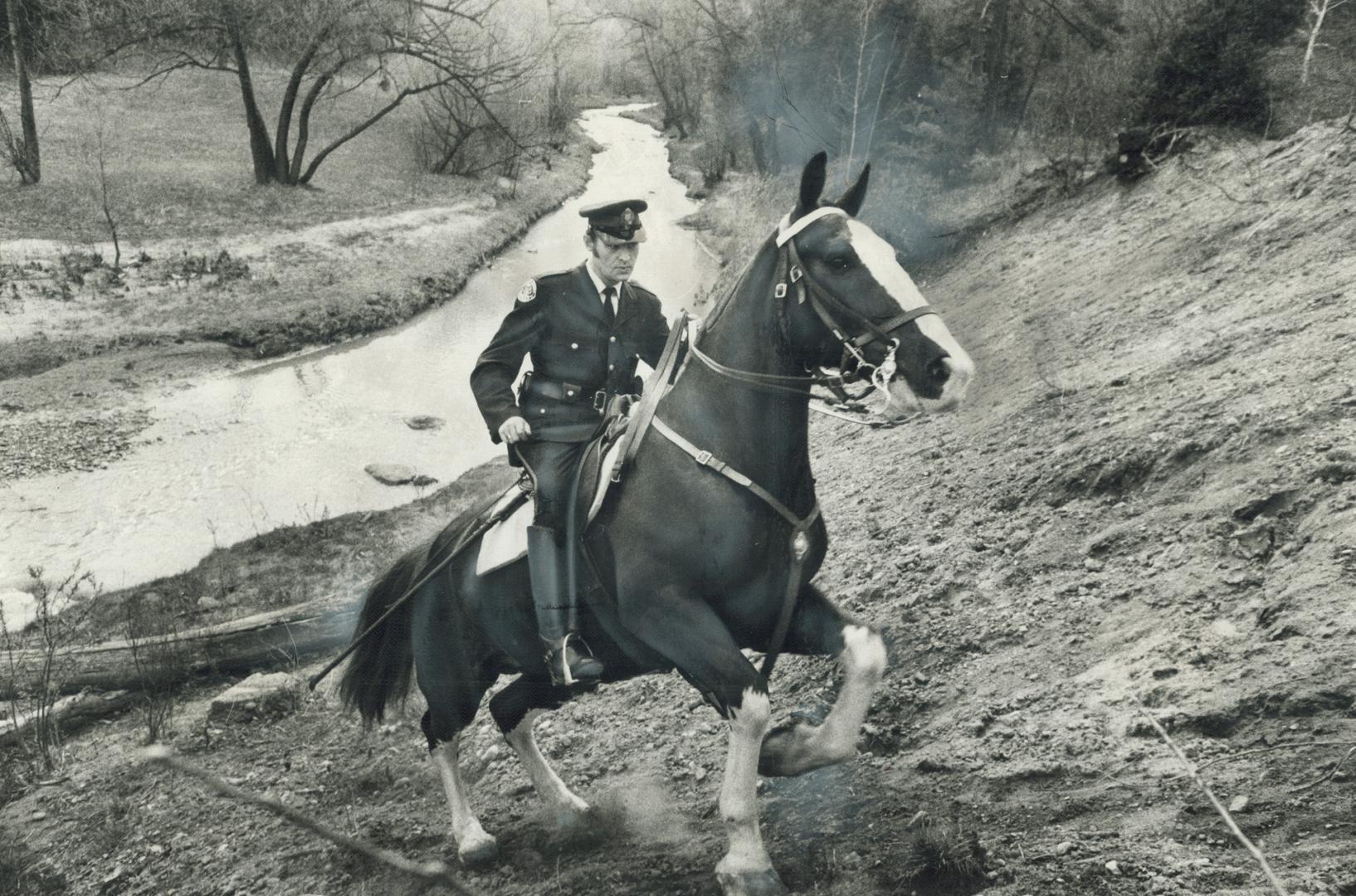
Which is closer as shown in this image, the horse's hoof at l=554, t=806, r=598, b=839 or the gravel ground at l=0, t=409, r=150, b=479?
the horse's hoof at l=554, t=806, r=598, b=839

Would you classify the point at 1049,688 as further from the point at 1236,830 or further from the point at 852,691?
the point at 1236,830

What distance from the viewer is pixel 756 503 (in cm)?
371

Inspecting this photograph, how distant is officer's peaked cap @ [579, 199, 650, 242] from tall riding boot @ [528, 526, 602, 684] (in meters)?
1.31

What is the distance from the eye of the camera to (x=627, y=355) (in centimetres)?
444

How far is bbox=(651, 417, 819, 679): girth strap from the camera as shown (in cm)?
371

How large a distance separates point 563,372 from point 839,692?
184 cm

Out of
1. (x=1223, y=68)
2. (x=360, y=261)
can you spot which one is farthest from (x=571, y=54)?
(x=1223, y=68)

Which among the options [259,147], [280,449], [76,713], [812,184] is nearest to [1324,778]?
[812,184]

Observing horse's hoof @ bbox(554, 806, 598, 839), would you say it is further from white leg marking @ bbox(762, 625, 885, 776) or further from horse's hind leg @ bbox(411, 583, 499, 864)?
white leg marking @ bbox(762, 625, 885, 776)

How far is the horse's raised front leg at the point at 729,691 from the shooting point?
3576 millimetres

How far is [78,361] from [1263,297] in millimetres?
12754

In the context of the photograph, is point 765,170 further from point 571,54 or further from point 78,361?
point 78,361

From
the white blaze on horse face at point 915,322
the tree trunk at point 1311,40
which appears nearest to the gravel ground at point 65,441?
the white blaze on horse face at point 915,322

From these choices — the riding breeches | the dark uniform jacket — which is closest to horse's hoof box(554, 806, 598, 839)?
the riding breeches
